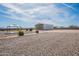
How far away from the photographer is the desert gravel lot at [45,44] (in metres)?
4.12

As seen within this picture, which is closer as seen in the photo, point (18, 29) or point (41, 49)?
point (41, 49)

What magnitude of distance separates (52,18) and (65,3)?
18.7 inches

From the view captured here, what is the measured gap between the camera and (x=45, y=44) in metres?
4.43

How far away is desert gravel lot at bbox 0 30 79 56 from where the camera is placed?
4125 mm

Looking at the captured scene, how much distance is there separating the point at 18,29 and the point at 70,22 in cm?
128

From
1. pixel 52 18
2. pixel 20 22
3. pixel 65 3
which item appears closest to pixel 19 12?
pixel 20 22

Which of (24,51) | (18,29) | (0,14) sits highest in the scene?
(0,14)

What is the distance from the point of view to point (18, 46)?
432 centimetres

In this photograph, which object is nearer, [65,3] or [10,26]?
[65,3]

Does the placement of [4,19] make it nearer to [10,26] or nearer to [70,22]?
[10,26]

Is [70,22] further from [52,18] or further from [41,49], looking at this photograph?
[41,49]

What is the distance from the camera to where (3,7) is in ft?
14.2

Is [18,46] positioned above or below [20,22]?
below

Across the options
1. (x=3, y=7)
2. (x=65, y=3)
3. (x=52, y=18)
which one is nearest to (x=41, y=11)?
(x=52, y=18)
